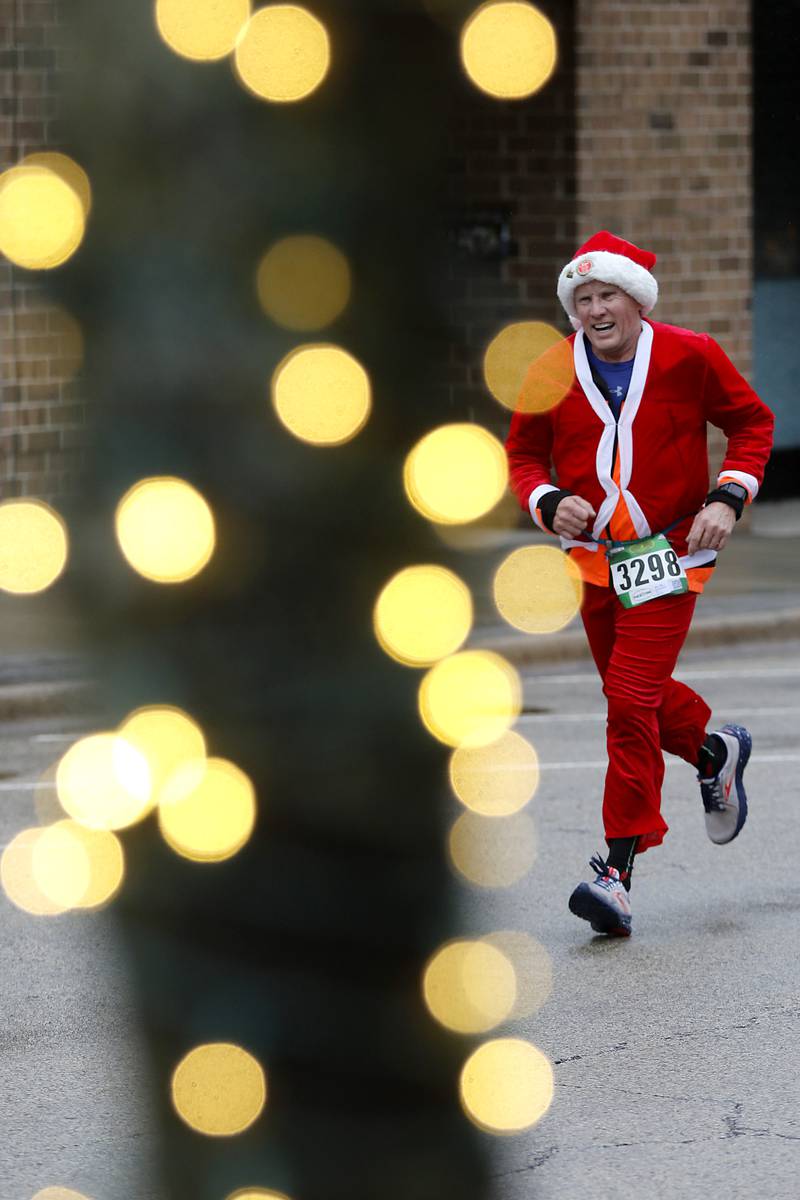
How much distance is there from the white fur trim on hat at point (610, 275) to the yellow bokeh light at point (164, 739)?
420 centimetres

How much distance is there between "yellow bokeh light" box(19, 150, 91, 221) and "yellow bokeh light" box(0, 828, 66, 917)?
16.7ft

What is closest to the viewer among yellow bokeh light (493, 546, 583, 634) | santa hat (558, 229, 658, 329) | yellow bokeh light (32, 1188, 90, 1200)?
yellow bokeh light (32, 1188, 90, 1200)

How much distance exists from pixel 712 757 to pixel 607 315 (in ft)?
4.45

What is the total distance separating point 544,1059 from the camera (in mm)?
4527

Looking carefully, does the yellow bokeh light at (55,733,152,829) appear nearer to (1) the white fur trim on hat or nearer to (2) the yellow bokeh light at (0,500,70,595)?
(2) the yellow bokeh light at (0,500,70,595)

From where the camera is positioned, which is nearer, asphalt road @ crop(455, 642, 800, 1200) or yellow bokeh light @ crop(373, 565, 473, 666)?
yellow bokeh light @ crop(373, 565, 473, 666)

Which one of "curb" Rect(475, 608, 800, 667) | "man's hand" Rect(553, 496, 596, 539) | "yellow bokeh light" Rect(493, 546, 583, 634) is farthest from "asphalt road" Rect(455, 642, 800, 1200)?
"yellow bokeh light" Rect(493, 546, 583, 634)

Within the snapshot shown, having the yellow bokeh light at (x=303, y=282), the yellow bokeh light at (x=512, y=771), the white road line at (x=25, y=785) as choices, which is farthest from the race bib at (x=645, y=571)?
the yellow bokeh light at (x=303, y=282)

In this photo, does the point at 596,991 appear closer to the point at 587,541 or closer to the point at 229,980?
the point at 587,541

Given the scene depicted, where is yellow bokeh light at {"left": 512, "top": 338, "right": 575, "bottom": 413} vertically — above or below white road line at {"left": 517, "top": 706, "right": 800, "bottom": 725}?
above

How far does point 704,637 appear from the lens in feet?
36.9

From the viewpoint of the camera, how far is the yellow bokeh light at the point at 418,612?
1.03 meters

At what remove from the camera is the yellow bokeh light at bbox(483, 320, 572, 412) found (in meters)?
1.13

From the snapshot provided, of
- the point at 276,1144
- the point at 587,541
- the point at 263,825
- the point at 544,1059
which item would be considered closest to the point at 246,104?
the point at 263,825
